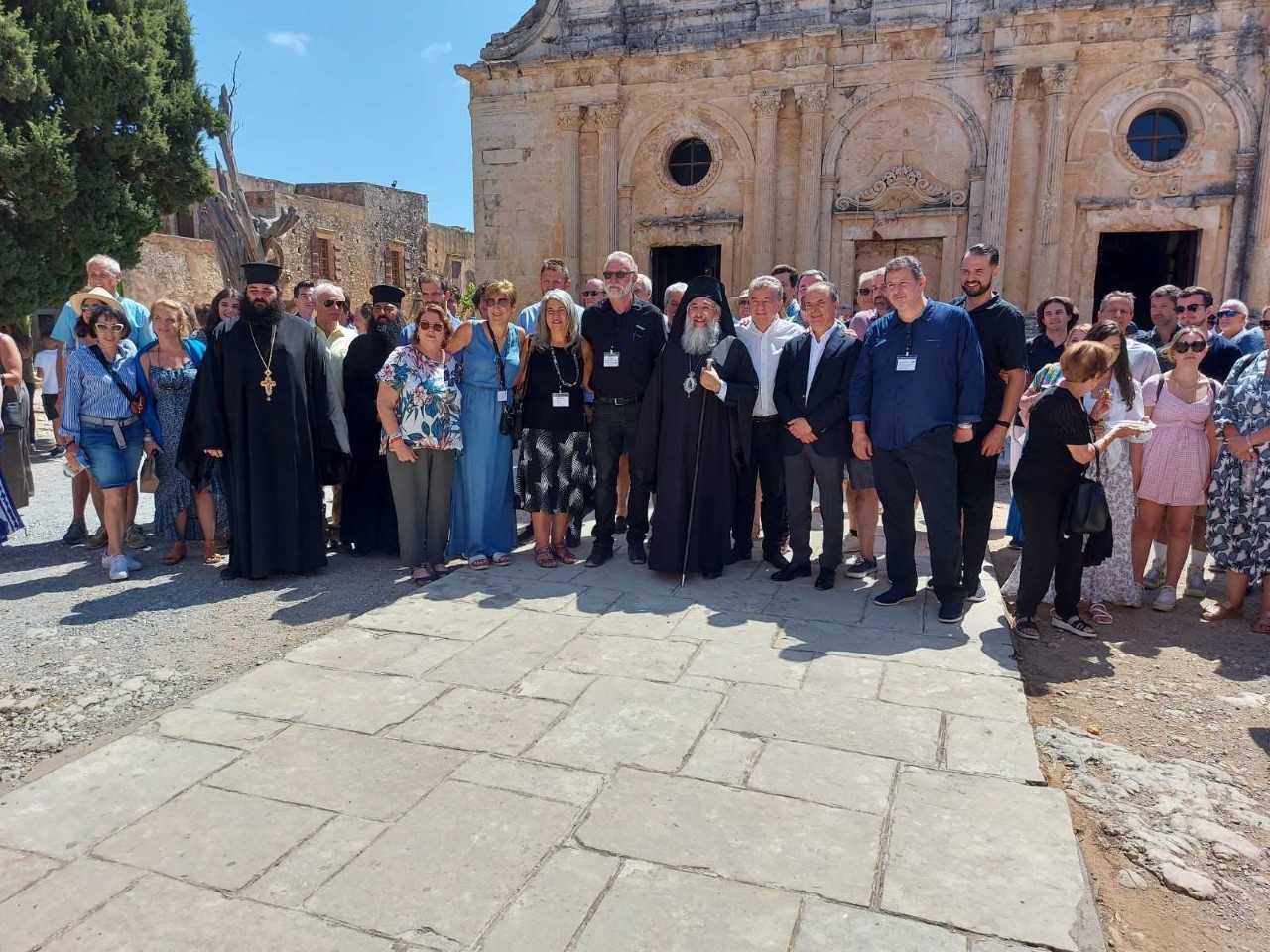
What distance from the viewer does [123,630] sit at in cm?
438

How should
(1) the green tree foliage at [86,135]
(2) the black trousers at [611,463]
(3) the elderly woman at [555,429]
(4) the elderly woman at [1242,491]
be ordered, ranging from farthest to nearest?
1. (1) the green tree foliage at [86,135]
2. (2) the black trousers at [611,463]
3. (3) the elderly woman at [555,429]
4. (4) the elderly woman at [1242,491]

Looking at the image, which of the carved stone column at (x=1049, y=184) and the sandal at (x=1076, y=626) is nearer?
the sandal at (x=1076, y=626)

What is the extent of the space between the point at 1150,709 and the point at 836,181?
1238cm

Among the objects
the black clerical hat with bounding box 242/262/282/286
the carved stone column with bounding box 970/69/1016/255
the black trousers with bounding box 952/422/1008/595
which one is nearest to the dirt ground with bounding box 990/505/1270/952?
the black trousers with bounding box 952/422/1008/595

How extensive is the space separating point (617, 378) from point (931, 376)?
1.92 metres

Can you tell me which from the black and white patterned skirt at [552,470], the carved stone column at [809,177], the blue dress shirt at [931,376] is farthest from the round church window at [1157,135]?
the black and white patterned skirt at [552,470]

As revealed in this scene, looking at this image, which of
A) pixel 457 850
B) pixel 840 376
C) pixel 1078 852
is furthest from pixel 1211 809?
pixel 840 376

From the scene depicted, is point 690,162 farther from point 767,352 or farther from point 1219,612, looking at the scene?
point 1219,612

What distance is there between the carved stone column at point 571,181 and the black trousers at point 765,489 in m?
11.0

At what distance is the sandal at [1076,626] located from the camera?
448cm

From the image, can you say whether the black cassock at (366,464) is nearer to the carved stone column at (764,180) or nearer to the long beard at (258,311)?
the long beard at (258,311)

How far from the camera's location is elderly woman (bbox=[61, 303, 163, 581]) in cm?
529

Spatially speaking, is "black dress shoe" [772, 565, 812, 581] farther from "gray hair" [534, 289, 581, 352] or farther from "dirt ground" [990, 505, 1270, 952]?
"gray hair" [534, 289, 581, 352]

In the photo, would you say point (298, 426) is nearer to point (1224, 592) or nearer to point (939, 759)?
point (939, 759)
